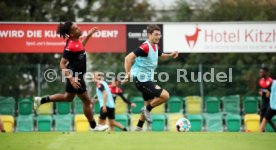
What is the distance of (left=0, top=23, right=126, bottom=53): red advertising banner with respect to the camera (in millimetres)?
22156

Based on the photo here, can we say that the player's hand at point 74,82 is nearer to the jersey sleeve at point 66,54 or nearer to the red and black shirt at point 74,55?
the red and black shirt at point 74,55

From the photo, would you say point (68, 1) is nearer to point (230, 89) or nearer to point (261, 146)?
point (230, 89)

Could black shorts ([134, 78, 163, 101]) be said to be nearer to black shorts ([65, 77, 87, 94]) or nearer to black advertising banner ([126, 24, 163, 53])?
black shorts ([65, 77, 87, 94])

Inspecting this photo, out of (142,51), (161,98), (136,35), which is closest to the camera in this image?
(142,51)

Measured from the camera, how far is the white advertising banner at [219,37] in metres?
22.2

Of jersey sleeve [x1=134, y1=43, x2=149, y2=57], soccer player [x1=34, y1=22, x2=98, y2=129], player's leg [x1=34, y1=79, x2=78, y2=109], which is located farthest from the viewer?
jersey sleeve [x1=134, y1=43, x2=149, y2=57]

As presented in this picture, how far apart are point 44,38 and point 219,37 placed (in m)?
6.03

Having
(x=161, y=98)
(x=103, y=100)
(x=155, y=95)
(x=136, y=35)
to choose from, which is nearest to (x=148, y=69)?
(x=155, y=95)

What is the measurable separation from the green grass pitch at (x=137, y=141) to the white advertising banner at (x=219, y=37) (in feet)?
31.6

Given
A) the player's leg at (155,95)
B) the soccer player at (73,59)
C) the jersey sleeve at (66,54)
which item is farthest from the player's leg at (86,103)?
the player's leg at (155,95)

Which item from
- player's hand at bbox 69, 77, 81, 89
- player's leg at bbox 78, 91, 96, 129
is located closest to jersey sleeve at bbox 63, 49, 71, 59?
player's hand at bbox 69, 77, 81, 89

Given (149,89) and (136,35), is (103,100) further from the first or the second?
(149,89)

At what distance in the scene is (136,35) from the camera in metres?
22.1

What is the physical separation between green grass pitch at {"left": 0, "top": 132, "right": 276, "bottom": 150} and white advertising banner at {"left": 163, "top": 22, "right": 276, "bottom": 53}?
9.63 m
